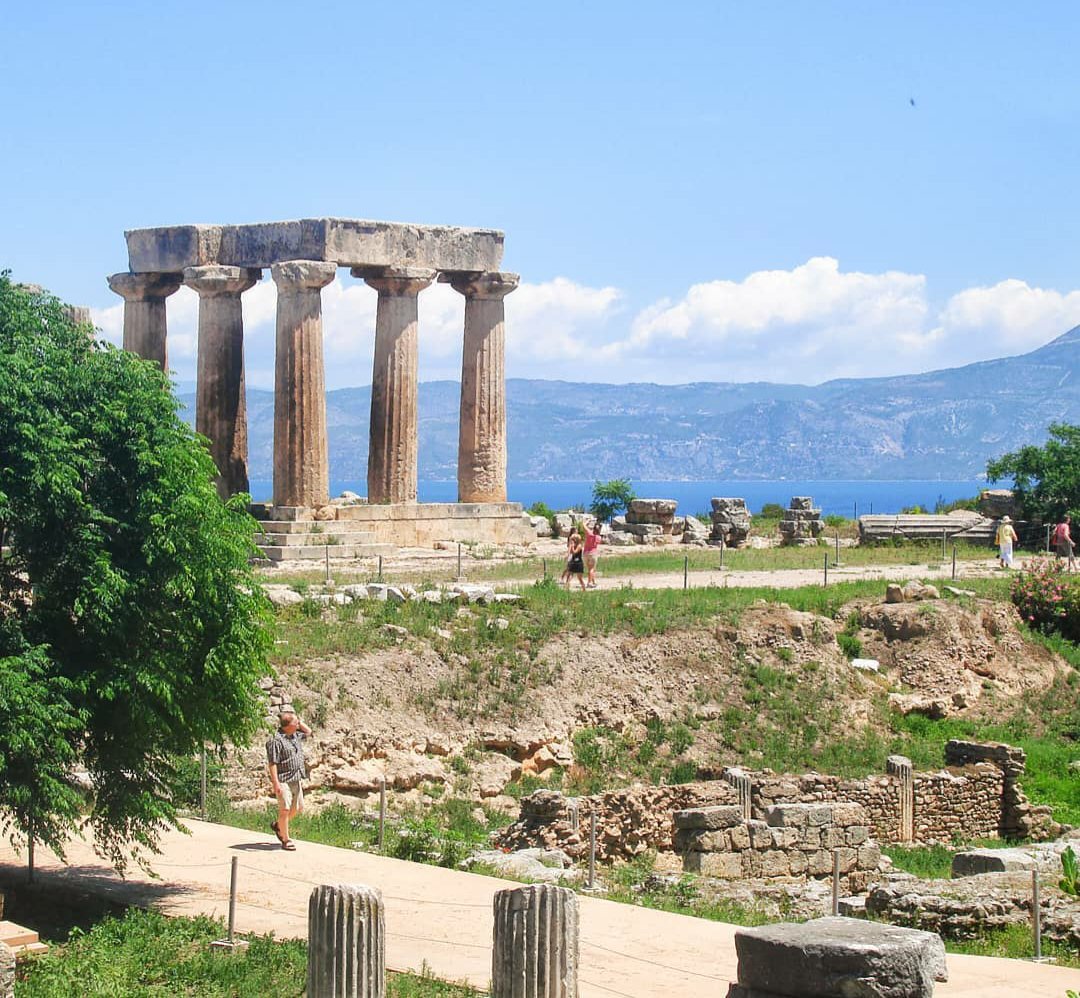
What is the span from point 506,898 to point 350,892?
1320 millimetres

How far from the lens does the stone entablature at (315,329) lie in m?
43.8

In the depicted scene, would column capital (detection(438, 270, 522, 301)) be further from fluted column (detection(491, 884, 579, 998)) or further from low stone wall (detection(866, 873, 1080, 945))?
fluted column (detection(491, 884, 579, 998))

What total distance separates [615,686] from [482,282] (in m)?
15.7

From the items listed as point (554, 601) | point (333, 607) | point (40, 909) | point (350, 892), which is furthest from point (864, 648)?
point (350, 892)

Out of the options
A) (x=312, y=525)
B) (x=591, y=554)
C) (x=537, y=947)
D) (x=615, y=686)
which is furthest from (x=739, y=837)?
(x=312, y=525)

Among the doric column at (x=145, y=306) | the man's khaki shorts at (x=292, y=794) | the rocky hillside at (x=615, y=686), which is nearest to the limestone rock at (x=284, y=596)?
the rocky hillside at (x=615, y=686)

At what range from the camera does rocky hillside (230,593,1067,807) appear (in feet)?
98.0

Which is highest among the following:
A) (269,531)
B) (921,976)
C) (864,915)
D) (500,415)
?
(500,415)

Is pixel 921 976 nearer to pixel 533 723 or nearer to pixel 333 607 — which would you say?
pixel 533 723

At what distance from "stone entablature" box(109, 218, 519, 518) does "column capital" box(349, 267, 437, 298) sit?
0.9 inches

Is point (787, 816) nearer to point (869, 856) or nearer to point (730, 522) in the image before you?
point (869, 856)

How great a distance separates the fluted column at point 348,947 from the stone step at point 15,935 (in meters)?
3.92

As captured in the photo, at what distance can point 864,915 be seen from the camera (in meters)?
21.2

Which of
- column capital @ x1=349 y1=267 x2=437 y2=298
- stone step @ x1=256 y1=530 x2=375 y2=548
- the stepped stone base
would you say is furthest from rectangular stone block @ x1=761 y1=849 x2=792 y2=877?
column capital @ x1=349 y1=267 x2=437 y2=298
